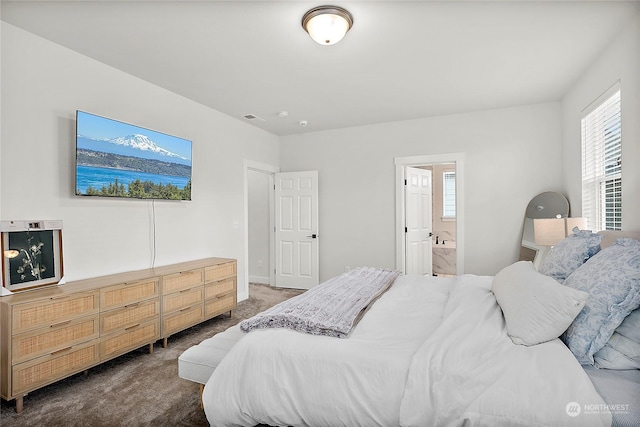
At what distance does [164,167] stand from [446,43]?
9.51ft

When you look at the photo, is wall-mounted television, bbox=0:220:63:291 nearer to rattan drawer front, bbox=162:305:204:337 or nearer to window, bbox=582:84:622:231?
rattan drawer front, bbox=162:305:204:337

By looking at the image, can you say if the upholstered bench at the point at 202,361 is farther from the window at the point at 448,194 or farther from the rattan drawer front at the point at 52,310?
the window at the point at 448,194

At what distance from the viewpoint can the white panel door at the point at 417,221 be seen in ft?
16.1

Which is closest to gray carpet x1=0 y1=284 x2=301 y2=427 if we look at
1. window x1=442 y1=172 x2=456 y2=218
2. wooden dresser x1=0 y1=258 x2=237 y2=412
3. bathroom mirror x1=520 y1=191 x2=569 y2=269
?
wooden dresser x1=0 y1=258 x2=237 y2=412

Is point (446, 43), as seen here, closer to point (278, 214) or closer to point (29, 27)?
point (29, 27)

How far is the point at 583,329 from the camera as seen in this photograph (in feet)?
4.56

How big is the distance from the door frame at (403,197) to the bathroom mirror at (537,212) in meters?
0.74

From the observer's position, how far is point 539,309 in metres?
1.46

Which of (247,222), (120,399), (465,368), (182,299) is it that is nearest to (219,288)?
(182,299)

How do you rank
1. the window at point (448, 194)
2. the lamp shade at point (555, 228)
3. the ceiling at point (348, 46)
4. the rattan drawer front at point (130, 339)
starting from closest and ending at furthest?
the ceiling at point (348, 46), the rattan drawer front at point (130, 339), the lamp shade at point (555, 228), the window at point (448, 194)

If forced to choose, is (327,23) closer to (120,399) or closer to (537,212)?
(120,399)

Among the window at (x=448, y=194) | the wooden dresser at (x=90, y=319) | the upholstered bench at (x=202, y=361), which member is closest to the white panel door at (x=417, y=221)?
the window at (x=448, y=194)

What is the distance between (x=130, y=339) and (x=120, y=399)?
62cm

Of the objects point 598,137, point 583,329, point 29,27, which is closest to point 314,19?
point 29,27
